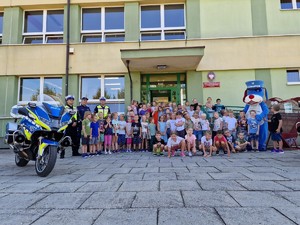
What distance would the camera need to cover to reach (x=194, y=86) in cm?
1320

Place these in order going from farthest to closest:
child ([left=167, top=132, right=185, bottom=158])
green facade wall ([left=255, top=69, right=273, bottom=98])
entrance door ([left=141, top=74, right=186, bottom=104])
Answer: entrance door ([left=141, top=74, right=186, bottom=104]), green facade wall ([left=255, top=69, right=273, bottom=98]), child ([left=167, top=132, right=185, bottom=158])

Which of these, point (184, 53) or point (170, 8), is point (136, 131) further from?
point (170, 8)

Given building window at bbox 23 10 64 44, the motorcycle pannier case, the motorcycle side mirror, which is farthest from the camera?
building window at bbox 23 10 64 44

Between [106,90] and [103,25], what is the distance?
3.74 metres

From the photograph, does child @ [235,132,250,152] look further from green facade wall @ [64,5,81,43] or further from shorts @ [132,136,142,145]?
green facade wall @ [64,5,81,43]

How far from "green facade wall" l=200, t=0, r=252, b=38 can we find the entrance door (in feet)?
9.08

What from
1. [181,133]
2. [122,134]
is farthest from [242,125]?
[122,134]

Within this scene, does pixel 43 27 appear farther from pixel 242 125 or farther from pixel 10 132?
pixel 242 125

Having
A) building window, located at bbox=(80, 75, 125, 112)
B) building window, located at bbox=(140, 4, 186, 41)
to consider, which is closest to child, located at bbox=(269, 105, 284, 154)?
building window, located at bbox=(140, 4, 186, 41)

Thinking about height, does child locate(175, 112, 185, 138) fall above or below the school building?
below

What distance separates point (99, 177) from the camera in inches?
194

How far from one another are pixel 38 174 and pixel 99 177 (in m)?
1.33

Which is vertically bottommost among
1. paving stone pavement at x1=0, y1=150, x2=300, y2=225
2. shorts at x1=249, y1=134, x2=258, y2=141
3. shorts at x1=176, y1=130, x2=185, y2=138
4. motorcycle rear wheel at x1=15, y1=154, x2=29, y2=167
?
paving stone pavement at x1=0, y1=150, x2=300, y2=225

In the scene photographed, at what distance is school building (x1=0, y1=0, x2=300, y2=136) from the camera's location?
1308cm
